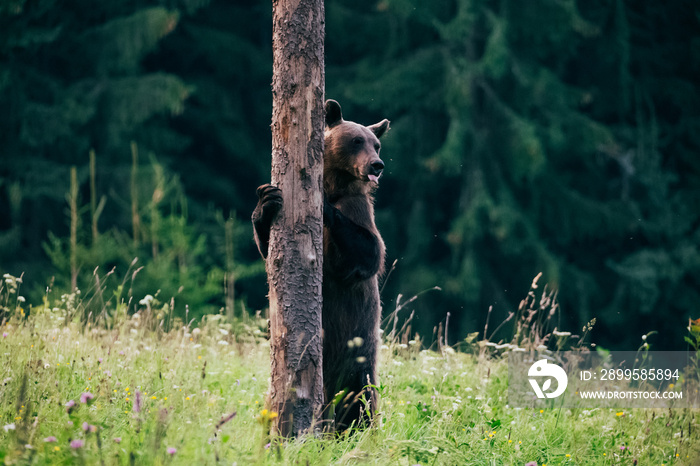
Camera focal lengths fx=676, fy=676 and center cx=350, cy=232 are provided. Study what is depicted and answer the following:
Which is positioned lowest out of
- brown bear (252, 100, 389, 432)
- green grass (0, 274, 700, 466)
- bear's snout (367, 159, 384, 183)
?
green grass (0, 274, 700, 466)

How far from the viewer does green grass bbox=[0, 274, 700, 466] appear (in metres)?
2.80

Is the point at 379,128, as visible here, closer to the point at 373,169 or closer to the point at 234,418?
the point at 373,169

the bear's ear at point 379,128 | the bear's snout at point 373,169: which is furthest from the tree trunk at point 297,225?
the bear's ear at point 379,128

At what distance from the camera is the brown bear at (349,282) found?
13.4ft

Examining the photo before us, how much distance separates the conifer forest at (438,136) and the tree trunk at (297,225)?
32.8 ft

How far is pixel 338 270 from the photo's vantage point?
415 centimetres

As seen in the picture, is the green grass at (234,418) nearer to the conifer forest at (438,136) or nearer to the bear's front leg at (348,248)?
the bear's front leg at (348,248)

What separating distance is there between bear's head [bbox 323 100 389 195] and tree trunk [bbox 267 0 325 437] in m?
0.90

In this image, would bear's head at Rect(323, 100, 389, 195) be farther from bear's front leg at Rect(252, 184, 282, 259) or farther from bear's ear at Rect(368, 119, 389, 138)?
bear's front leg at Rect(252, 184, 282, 259)

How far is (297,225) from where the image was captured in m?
3.55

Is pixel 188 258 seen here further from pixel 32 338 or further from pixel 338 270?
pixel 338 270

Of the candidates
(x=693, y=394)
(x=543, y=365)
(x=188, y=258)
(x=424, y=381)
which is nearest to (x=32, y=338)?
(x=424, y=381)

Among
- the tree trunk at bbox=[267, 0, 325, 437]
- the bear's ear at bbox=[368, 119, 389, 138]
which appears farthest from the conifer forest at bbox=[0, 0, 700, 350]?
the tree trunk at bbox=[267, 0, 325, 437]

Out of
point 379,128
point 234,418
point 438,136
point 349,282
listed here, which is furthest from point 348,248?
point 438,136
